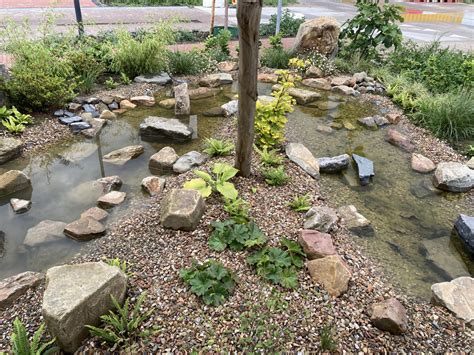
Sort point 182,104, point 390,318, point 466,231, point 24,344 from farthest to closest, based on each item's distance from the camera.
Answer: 1. point 182,104
2. point 466,231
3. point 390,318
4. point 24,344

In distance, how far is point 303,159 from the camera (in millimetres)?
4867

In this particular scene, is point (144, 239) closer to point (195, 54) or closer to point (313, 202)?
point (313, 202)

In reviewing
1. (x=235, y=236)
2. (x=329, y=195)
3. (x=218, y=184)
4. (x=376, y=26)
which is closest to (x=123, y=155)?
(x=218, y=184)

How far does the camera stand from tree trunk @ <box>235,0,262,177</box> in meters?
3.23

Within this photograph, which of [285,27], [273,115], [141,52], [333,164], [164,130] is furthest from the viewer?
[285,27]

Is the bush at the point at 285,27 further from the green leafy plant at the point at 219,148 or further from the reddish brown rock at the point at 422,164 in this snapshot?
the green leafy plant at the point at 219,148

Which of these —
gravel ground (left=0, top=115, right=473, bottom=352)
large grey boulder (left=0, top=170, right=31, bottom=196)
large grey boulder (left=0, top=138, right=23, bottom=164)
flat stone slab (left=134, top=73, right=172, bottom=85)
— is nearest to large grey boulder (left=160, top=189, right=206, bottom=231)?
gravel ground (left=0, top=115, right=473, bottom=352)

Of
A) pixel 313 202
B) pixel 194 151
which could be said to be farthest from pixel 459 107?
pixel 194 151

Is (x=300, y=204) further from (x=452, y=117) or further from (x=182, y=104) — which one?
(x=452, y=117)

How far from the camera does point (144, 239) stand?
3393 mm

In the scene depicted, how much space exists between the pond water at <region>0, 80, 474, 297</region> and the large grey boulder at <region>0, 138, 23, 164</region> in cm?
14

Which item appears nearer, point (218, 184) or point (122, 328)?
point (122, 328)

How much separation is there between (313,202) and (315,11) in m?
20.7

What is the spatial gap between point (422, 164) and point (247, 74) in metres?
3.29
